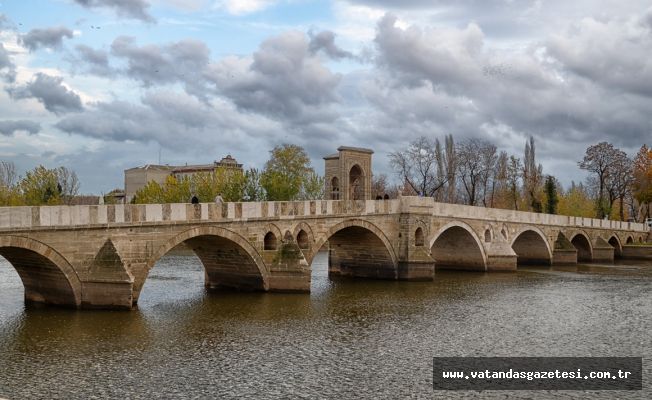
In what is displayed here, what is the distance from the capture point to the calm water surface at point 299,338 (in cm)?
1201

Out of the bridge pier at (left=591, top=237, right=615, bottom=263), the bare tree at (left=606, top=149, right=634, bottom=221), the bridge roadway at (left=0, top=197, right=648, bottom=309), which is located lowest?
the bridge pier at (left=591, top=237, right=615, bottom=263)

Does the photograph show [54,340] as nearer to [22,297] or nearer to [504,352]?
[22,297]

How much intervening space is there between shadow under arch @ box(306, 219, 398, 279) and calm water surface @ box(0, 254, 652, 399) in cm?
273

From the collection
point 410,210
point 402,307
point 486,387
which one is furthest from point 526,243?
point 486,387

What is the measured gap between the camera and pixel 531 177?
56031 mm

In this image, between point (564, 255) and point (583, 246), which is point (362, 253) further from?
point (583, 246)

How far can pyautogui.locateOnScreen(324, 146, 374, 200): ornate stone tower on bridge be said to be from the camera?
50.4 meters

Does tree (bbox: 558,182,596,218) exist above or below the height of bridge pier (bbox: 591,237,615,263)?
above

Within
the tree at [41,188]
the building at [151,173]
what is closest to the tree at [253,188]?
the tree at [41,188]

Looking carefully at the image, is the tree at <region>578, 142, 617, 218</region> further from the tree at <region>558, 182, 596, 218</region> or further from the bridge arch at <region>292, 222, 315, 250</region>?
the bridge arch at <region>292, 222, 315, 250</region>

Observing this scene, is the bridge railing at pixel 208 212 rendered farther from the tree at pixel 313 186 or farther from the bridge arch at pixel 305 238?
the tree at pixel 313 186

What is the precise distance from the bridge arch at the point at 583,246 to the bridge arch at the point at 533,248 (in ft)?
19.3

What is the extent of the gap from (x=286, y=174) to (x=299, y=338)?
35.7 meters

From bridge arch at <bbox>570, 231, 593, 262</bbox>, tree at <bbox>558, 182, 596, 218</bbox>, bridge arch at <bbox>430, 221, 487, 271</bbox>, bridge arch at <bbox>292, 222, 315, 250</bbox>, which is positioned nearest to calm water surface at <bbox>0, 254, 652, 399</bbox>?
bridge arch at <bbox>292, 222, 315, 250</bbox>
